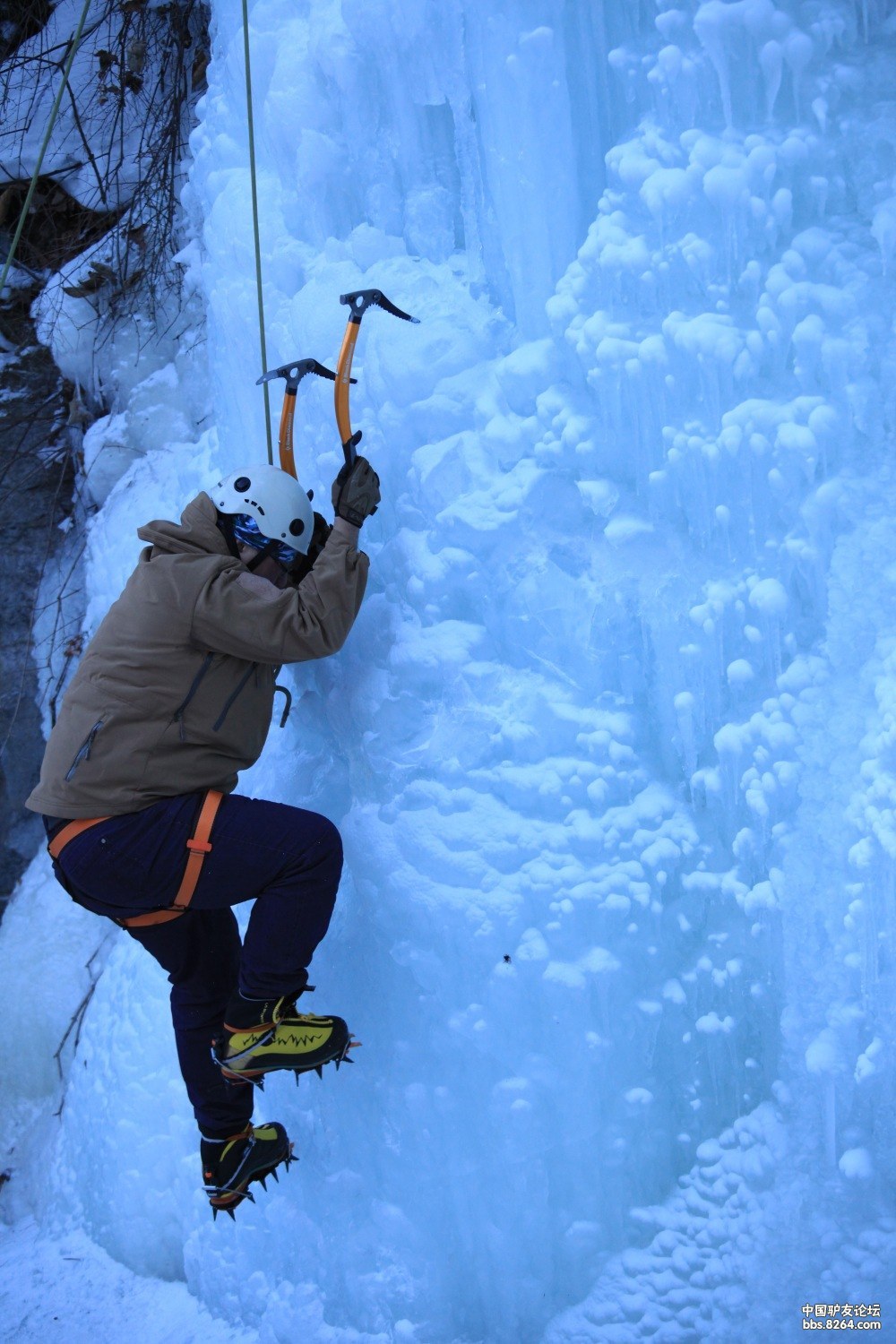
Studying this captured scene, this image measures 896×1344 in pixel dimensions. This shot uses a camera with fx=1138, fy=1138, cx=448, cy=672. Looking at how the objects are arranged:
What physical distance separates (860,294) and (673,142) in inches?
18.6

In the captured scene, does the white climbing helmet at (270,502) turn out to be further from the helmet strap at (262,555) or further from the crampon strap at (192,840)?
the crampon strap at (192,840)

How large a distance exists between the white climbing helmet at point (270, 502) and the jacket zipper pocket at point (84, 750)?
1.74 ft

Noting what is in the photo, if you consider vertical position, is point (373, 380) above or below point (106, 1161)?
above

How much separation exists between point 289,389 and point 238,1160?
1787 millimetres

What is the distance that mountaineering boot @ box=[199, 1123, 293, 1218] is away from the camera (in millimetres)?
2621

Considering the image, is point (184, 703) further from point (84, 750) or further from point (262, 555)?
point (262, 555)

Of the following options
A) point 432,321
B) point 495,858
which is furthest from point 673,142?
point 495,858

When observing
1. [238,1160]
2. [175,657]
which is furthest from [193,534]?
[238,1160]

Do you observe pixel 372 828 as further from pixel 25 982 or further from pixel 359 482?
pixel 25 982

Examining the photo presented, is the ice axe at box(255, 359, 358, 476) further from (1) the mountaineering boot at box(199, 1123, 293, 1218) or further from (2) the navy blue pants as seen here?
(1) the mountaineering boot at box(199, 1123, 293, 1218)

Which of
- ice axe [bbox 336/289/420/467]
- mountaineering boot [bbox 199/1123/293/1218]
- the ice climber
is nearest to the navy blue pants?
the ice climber

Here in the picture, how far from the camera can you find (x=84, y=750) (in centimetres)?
232

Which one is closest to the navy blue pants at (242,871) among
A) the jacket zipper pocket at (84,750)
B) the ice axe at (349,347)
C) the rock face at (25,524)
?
the jacket zipper pocket at (84,750)

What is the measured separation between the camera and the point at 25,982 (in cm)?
403
